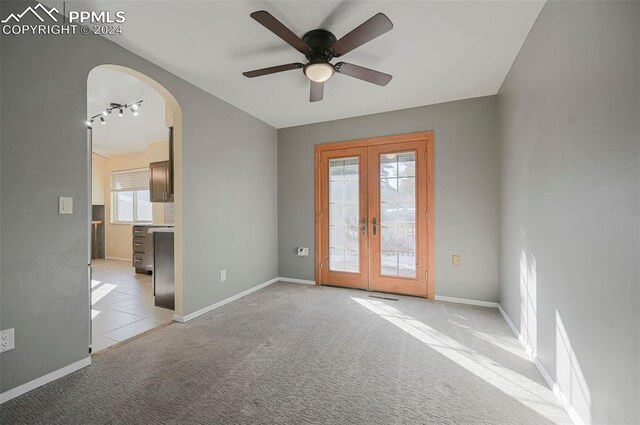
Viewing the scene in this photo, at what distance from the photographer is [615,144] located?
1.16 metres

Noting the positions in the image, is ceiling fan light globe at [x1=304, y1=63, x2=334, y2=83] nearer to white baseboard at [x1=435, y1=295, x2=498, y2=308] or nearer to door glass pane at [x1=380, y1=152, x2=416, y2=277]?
door glass pane at [x1=380, y1=152, x2=416, y2=277]

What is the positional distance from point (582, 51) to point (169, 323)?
383cm

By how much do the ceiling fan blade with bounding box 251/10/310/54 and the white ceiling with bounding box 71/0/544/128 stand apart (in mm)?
215

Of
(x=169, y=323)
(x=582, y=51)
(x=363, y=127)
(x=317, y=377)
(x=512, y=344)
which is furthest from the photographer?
(x=363, y=127)

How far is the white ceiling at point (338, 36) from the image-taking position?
1854mm

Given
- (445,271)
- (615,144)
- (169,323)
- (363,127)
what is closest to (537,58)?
(615,144)

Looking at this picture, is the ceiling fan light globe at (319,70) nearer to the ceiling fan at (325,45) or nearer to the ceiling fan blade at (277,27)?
the ceiling fan at (325,45)

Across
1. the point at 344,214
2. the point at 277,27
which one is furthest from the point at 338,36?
the point at 344,214

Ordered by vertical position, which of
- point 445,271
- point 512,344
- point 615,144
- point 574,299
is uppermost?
point 615,144

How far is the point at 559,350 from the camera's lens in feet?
5.34

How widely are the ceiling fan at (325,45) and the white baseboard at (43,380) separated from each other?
2.61 m

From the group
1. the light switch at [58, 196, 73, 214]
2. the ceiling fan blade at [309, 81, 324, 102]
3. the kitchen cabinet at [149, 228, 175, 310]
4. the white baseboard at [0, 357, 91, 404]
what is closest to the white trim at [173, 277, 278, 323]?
the kitchen cabinet at [149, 228, 175, 310]

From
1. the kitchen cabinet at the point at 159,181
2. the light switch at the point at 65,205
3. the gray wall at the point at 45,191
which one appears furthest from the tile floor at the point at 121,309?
the kitchen cabinet at the point at 159,181

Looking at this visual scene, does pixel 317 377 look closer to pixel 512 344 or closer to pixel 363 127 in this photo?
pixel 512 344
